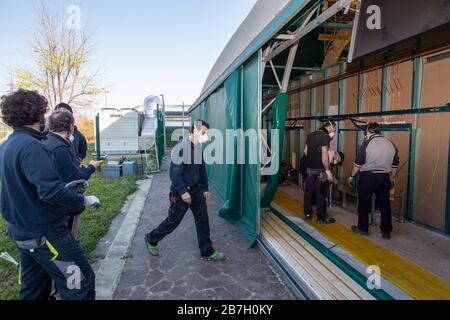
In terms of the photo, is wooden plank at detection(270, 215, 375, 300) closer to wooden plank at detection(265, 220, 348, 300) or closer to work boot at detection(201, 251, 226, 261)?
wooden plank at detection(265, 220, 348, 300)

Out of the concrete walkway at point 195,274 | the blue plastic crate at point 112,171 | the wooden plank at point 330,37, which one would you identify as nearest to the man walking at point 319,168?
the concrete walkway at point 195,274

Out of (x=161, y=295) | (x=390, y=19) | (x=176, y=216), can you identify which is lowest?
(x=161, y=295)

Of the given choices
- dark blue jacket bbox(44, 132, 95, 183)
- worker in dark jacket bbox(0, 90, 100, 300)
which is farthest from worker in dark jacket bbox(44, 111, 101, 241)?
worker in dark jacket bbox(0, 90, 100, 300)

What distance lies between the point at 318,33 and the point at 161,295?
5.46 meters

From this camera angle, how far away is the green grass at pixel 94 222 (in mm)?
3409

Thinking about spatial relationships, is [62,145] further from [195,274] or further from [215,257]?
[215,257]

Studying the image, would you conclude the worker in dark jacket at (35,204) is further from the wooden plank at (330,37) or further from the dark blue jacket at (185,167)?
the wooden plank at (330,37)

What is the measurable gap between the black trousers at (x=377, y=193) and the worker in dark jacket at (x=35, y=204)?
12.2 ft

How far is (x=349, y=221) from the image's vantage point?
521 cm

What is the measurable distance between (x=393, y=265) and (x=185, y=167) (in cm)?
271

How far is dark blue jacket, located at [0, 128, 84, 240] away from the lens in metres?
2.09

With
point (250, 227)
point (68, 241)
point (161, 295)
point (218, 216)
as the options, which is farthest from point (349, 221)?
point (68, 241)

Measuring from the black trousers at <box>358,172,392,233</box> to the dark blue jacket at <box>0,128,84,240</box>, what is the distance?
375cm
